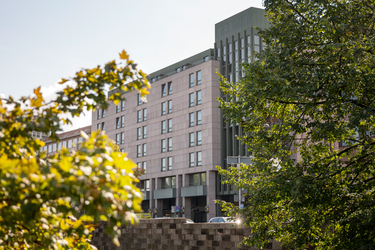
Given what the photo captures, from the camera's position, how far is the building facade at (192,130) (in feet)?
208

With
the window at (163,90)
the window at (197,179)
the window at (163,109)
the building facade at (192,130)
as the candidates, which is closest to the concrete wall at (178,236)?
the building facade at (192,130)

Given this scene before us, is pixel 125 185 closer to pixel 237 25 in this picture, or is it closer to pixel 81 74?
pixel 81 74

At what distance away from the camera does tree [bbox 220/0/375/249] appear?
33.7ft

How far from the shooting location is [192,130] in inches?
2611

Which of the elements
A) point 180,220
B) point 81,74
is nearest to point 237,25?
point 180,220

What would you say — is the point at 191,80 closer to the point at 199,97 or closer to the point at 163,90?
the point at 199,97

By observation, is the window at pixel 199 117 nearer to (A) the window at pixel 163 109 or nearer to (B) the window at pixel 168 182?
(A) the window at pixel 163 109

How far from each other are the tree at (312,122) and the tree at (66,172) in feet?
22.2

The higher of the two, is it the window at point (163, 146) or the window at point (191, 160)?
the window at point (163, 146)

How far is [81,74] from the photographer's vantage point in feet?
14.9

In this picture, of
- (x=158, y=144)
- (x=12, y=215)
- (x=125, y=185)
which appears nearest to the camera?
(x=125, y=185)

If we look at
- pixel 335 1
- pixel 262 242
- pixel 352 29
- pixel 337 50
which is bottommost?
pixel 262 242

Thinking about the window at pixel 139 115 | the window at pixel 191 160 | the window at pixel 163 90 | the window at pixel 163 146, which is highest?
the window at pixel 163 90

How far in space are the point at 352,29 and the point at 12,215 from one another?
10.3 m
